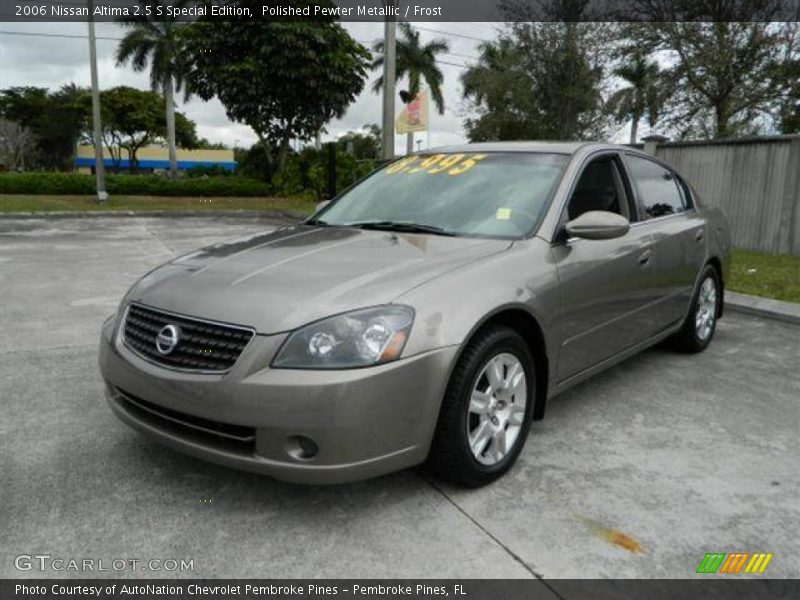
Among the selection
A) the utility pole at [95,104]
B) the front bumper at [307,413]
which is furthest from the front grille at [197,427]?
the utility pole at [95,104]

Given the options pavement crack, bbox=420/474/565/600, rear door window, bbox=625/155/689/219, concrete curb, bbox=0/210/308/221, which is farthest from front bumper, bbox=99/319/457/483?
concrete curb, bbox=0/210/308/221

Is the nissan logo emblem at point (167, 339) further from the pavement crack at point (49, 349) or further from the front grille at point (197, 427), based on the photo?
the pavement crack at point (49, 349)

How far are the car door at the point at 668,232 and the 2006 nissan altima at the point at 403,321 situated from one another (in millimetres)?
69

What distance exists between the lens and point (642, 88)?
20328 mm

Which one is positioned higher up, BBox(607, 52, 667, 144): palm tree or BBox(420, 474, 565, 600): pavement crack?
BBox(607, 52, 667, 144): palm tree

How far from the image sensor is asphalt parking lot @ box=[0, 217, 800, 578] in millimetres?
2408

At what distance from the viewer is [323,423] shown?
239 centimetres

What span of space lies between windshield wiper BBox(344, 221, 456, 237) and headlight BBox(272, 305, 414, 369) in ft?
3.27

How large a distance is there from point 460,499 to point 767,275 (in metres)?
6.94

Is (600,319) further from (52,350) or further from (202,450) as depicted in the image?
(52,350)

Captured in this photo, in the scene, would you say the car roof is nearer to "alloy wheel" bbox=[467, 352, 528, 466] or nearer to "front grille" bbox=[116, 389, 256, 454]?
"alloy wheel" bbox=[467, 352, 528, 466]

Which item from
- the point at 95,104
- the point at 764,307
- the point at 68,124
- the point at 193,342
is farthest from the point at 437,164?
the point at 68,124

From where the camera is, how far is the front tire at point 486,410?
105 inches

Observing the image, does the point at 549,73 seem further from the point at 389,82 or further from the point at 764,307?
the point at 764,307
